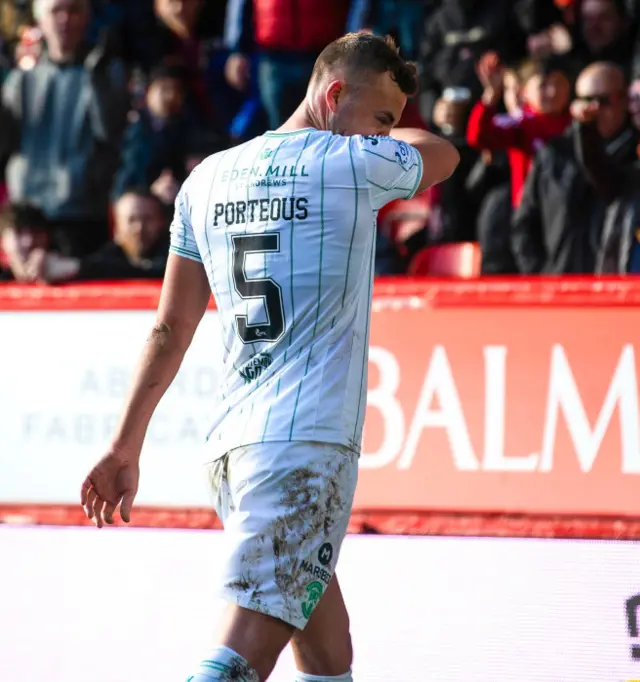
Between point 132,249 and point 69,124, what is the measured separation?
146 centimetres

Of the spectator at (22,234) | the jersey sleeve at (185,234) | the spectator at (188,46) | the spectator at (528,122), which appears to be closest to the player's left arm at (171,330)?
the jersey sleeve at (185,234)

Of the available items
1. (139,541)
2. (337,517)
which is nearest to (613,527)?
(139,541)

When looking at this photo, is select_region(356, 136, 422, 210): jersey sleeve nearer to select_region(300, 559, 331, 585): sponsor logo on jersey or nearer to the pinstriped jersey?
the pinstriped jersey

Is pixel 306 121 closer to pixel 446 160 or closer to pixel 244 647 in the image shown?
pixel 446 160

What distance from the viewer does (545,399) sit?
521cm

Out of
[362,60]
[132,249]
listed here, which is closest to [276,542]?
[362,60]

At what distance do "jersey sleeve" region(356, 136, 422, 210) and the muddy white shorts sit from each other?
0.63 metres

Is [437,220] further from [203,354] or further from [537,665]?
[537,665]

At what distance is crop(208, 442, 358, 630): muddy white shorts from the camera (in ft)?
9.12

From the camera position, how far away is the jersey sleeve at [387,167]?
2934 mm

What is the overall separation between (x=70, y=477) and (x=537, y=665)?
2.50 m

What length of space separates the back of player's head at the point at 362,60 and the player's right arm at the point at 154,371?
0.51 m

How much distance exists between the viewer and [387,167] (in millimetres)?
2938

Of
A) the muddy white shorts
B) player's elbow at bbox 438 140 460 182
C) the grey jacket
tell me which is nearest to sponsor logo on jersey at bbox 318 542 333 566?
the muddy white shorts
